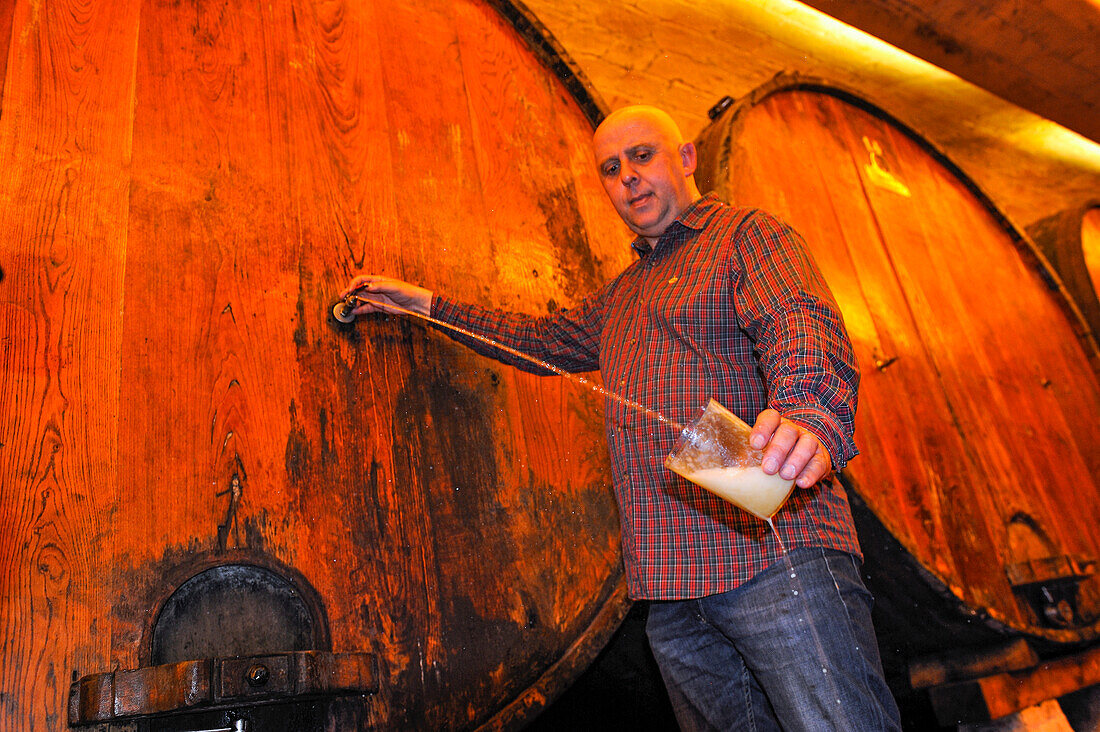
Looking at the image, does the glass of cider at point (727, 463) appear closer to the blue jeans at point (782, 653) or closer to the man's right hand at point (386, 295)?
the blue jeans at point (782, 653)

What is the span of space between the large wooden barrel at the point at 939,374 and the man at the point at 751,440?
554 millimetres

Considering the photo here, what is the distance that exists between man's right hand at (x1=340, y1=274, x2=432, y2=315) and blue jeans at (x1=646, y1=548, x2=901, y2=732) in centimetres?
78

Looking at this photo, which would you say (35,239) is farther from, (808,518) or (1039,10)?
(1039,10)

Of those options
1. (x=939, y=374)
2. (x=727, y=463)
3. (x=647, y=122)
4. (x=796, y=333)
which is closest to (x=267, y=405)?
(x=727, y=463)

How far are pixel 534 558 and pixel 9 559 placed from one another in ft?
2.81

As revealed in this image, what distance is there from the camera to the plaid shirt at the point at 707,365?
49.9 inches

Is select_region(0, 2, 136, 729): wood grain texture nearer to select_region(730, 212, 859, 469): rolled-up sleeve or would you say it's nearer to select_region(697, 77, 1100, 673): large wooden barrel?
select_region(730, 212, 859, 469): rolled-up sleeve

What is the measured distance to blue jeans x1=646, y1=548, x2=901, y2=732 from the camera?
1.21 m

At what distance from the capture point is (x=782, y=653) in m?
1.26

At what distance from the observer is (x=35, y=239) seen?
131 centimetres

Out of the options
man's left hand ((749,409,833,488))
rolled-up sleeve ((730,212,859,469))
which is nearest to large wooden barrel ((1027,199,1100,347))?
rolled-up sleeve ((730,212,859,469))

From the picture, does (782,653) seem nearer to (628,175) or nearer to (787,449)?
(787,449)

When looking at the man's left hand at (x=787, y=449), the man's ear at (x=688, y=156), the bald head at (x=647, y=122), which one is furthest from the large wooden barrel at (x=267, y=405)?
the man's left hand at (x=787, y=449)

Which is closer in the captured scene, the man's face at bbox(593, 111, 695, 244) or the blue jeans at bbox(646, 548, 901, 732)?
A: the blue jeans at bbox(646, 548, 901, 732)
